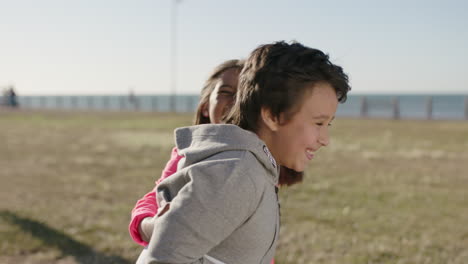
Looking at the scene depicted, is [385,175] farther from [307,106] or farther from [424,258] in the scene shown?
[307,106]

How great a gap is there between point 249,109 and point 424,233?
12.3 feet

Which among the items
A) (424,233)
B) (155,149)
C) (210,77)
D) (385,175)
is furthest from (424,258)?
(155,149)

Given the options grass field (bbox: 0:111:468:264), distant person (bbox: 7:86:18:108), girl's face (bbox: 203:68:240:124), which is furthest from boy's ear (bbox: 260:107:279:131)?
distant person (bbox: 7:86:18:108)

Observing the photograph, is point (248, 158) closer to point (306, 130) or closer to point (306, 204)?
point (306, 130)

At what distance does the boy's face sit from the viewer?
4.98 feet

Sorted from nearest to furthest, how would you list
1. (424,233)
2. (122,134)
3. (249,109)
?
(249,109) → (424,233) → (122,134)

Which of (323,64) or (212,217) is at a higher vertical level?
(323,64)

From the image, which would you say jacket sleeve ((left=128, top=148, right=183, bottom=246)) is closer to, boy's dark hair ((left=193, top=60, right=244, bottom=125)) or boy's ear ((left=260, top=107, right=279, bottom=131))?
boy's ear ((left=260, top=107, right=279, bottom=131))

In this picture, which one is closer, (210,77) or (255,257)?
(255,257)

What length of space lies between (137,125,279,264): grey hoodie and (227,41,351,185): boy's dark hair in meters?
0.11

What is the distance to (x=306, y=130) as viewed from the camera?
154 centimetres

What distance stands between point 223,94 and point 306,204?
11.6 feet

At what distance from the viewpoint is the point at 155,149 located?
438 inches

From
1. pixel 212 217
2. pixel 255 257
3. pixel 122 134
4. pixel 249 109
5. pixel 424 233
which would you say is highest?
pixel 249 109
